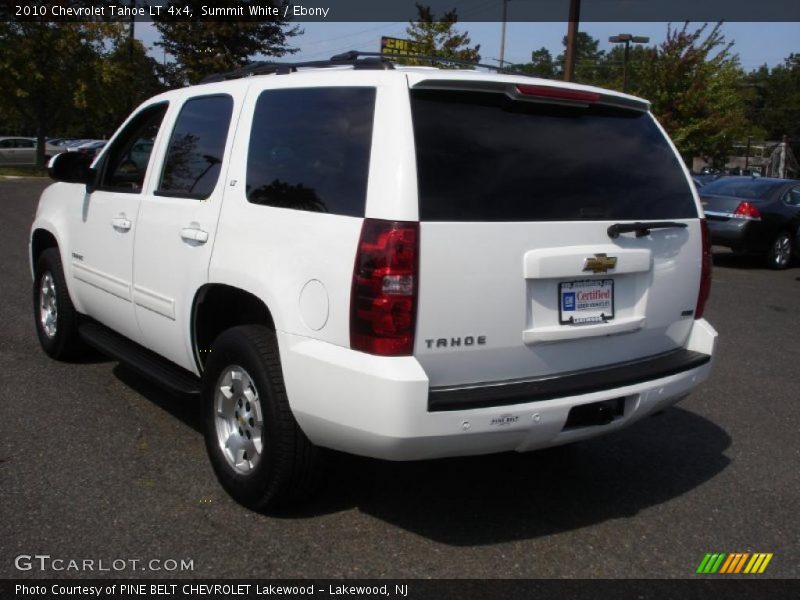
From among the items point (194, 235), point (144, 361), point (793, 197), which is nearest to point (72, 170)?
point (144, 361)

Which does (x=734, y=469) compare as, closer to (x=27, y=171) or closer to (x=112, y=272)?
(x=112, y=272)

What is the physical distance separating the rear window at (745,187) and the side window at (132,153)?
11139 millimetres

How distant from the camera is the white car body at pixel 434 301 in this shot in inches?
116

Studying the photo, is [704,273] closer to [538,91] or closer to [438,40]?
[538,91]

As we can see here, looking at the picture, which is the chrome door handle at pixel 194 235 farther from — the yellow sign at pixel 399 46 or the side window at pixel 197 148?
the yellow sign at pixel 399 46

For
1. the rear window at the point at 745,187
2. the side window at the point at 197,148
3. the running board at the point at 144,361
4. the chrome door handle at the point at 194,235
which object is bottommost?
the running board at the point at 144,361

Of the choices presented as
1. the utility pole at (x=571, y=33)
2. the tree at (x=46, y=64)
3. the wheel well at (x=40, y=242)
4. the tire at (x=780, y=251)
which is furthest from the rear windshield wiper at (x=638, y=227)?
the tree at (x=46, y=64)

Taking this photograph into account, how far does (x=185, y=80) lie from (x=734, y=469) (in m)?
35.7

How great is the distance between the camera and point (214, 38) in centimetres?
3531

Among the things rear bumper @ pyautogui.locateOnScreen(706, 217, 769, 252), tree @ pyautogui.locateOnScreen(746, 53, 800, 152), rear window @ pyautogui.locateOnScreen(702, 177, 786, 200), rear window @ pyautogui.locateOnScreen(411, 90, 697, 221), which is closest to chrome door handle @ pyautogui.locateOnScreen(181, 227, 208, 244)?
rear window @ pyautogui.locateOnScreen(411, 90, 697, 221)

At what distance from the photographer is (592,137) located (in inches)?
140

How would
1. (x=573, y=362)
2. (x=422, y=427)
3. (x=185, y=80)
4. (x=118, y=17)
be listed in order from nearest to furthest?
1. (x=422, y=427)
2. (x=573, y=362)
3. (x=118, y=17)
4. (x=185, y=80)

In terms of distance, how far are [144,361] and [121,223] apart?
0.81 m

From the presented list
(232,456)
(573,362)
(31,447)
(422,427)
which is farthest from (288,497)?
(31,447)
